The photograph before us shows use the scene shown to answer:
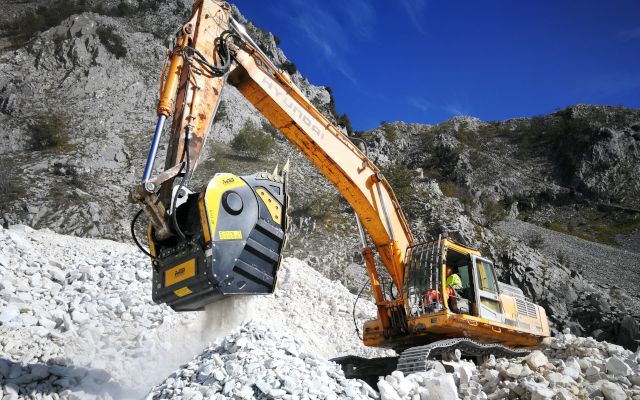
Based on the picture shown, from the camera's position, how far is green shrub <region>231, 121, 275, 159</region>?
96.3 feet

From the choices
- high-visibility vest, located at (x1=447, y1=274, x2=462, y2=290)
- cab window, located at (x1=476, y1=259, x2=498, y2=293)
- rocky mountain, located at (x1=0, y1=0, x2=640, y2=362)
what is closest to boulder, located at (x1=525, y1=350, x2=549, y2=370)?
high-visibility vest, located at (x1=447, y1=274, x2=462, y2=290)

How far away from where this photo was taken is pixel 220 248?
4.42m

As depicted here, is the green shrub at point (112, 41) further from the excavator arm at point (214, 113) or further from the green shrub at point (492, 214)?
the excavator arm at point (214, 113)

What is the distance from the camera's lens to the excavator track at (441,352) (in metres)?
6.32

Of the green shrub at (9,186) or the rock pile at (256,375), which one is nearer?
the rock pile at (256,375)

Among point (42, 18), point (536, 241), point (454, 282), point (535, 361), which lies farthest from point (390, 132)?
point (535, 361)

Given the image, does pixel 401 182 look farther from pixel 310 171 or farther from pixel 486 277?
pixel 486 277

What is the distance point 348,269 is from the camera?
19.0 meters

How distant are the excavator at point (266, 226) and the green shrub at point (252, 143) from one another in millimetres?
21589

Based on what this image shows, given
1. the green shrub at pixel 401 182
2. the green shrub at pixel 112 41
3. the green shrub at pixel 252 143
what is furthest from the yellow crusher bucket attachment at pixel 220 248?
the green shrub at pixel 112 41

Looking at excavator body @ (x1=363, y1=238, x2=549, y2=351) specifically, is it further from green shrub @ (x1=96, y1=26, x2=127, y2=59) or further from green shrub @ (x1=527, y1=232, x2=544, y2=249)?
green shrub @ (x1=96, y1=26, x2=127, y2=59)

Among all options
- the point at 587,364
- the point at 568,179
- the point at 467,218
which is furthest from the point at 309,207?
the point at 568,179

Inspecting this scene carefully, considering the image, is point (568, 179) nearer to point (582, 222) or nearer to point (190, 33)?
point (582, 222)

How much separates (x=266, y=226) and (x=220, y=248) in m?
0.60
